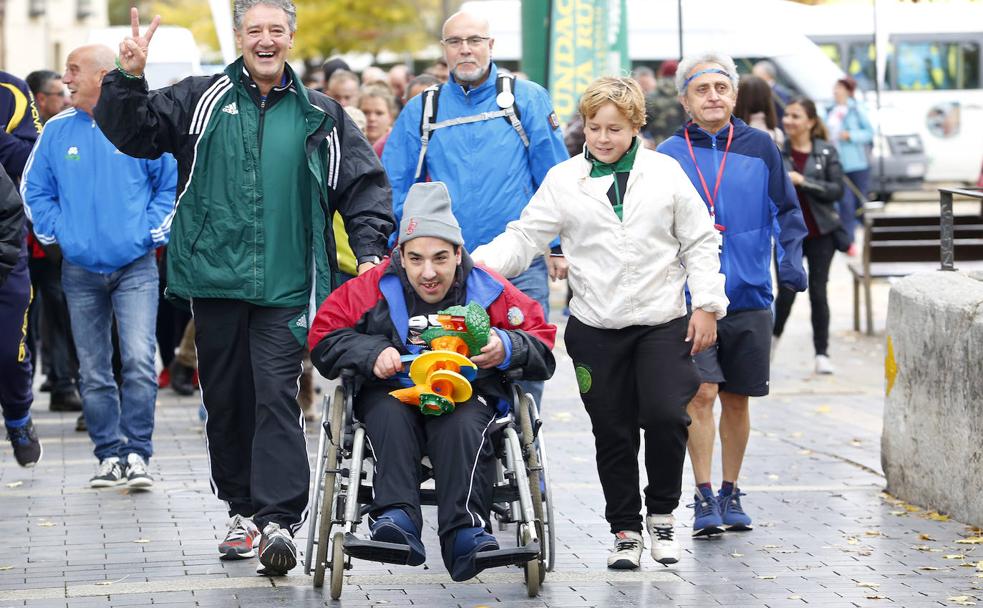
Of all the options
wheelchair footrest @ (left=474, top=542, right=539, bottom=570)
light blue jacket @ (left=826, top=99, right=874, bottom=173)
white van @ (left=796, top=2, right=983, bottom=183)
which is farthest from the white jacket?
white van @ (left=796, top=2, right=983, bottom=183)

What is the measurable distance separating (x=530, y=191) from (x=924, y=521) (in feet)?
7.48

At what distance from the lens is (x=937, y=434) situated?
303 inches

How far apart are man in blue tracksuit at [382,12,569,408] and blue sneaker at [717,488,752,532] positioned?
1.16 m

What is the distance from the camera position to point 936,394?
7727 mm

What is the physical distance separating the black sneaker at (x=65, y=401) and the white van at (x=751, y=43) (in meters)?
17.9

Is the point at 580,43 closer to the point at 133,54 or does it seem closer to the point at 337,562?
the point at 133,54

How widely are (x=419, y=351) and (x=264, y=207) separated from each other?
0.83 metres

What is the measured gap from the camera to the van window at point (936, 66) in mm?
31219

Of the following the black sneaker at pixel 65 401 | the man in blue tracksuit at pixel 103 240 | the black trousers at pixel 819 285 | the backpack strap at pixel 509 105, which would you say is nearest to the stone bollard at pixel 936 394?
the backpack strap at pixel 509 105

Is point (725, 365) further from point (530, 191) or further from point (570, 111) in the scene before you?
point (570, 111)

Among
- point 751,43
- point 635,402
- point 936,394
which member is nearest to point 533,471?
point 635,402

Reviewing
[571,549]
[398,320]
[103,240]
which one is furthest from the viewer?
[103,240]

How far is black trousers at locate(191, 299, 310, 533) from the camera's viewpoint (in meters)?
6.45

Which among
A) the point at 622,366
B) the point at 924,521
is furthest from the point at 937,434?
the point at 622,366
